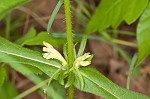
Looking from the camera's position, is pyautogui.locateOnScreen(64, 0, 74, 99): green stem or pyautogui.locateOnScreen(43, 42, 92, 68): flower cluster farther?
pyautogui.locateOnScreen(43, 42, 92, 68): flower cluster

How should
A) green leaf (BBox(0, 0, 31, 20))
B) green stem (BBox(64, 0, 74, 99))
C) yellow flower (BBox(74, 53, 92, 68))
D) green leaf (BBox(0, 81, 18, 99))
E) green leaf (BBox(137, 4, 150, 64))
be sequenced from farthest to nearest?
green leaf (BBox(0, 81, 18, 99))
green leaf (BBox(137, 4, 150, 64))
green leaf (BBox(0, 0, 31, 20))
yellow flower (BBox(74, 53, 92, 68))
green stem (BBox(64, 0, 74, 99))

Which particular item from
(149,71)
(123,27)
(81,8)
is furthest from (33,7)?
(149,71)

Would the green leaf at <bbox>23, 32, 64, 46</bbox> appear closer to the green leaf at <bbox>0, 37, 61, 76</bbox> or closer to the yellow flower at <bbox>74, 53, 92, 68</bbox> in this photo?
the green leaf at <bbox>0, 37, 61, 76</bbox>

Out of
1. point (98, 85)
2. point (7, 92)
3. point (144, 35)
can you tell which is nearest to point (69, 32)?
point (98, 85)

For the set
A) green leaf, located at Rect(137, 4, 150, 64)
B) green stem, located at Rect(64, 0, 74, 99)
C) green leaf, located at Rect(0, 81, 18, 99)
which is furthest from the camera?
green leaf, located at Rect(0, 81, 18, 99)

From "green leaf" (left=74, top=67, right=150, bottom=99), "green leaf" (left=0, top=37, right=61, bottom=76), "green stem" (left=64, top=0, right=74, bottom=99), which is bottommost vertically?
"green leaf" (left=74, top=67, right=150, bottom=99)

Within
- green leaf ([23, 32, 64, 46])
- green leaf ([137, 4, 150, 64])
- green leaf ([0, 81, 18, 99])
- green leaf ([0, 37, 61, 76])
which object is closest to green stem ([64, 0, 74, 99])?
green leaf ([0, 37, 61, 76])
